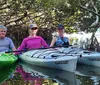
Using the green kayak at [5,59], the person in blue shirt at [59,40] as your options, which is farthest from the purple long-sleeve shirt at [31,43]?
the green kayak at [5,59]

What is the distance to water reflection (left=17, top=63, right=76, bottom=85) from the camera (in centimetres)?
538

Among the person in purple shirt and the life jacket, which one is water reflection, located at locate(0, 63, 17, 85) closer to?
the person in purple shirt

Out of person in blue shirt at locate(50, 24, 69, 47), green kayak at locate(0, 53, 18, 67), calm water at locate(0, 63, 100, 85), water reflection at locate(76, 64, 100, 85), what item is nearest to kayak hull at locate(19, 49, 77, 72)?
calm water at locate(0, 63, 100, 85)

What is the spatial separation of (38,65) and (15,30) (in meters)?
8.70

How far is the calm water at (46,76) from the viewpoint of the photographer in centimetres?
521

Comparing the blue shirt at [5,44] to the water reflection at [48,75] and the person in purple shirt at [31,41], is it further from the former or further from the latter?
the water reflection at [48,75]

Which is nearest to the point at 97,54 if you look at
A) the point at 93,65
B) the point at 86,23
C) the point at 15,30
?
the point at 93,65

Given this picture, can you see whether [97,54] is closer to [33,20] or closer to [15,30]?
[33,20]

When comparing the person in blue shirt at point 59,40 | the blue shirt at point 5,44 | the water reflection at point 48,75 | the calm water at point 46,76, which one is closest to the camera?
the calm water at point 46,76

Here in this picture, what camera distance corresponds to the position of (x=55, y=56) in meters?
6.48

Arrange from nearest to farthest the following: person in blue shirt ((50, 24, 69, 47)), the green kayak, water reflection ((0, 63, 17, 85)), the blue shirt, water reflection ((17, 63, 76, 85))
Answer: water reflection ((17, 63, 76, 85))
water reflection ((0, 63, 17, 85))
the green kayak
the blue shirt
person in blue shirt ((50, 24, 69, 47))

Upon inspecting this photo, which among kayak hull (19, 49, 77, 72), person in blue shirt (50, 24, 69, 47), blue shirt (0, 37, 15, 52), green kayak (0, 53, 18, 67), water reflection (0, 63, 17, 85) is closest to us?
water reflection (0, 63, 17, 85)

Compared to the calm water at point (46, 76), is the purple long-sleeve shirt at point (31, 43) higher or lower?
higher

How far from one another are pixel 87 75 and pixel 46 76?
2.64 ft
